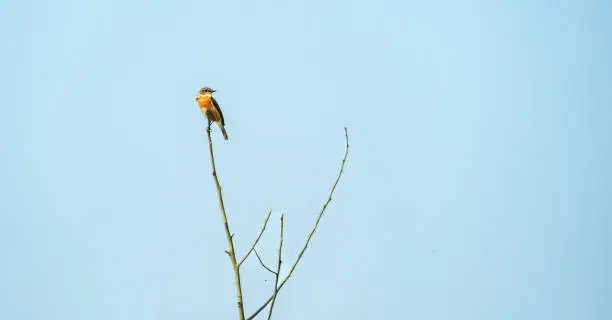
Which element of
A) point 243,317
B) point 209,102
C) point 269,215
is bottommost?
point 243,317

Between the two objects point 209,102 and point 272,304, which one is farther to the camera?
point 209,102

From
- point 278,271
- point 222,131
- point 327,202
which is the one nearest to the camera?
point 278,271

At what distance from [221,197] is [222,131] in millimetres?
6706

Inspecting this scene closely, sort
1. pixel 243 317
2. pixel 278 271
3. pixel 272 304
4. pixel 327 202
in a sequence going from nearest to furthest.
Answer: pixel 243 317
pixel 272 304
pixel 278 271
pixel 327 202

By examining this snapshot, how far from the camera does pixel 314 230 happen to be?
9.55 feet

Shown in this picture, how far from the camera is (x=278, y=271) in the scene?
9.04ft

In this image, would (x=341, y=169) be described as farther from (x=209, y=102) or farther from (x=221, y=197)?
(x=209, y=102)

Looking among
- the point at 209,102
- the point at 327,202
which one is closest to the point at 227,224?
the point at 327,202

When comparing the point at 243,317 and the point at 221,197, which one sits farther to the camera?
the point at 221,197

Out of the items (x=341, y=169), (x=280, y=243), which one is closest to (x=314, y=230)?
(x=280, y=243)

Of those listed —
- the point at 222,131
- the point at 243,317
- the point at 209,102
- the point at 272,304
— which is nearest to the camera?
the point at 243,317

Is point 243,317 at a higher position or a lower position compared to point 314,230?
lower

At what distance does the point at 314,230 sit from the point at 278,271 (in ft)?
1.02

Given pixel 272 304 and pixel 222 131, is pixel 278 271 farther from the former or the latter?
pixel 222 131
